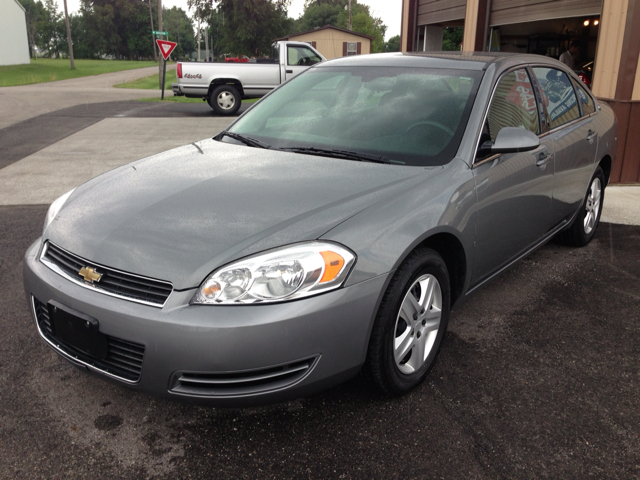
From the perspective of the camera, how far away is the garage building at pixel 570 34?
745cm

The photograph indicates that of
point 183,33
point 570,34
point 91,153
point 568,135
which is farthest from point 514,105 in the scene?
point 183,33

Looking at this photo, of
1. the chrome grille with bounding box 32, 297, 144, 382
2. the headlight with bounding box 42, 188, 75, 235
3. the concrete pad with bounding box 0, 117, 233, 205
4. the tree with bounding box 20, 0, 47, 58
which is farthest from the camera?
the tree with bounding box 20, 0, 47, 58

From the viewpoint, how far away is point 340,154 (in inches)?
125

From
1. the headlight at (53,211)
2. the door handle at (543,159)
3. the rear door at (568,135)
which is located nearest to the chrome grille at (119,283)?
the headlight at (53,211)

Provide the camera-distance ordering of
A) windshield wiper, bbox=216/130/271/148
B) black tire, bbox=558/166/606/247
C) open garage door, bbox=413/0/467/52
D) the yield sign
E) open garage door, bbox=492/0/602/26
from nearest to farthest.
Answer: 1. windshield wiper, bbox=216/130/271/148
2. black tire, bbox=558/166/606/247
3. open garage door, bbox=492/0/602/26
4. open garage door, bbox=413/0/467/52
5. the yield sign

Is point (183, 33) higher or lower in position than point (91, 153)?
Answer: higher

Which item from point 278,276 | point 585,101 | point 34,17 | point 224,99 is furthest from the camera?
point 34,17

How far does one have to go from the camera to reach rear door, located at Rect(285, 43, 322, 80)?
16250 mm

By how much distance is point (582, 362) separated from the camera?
3162 mm

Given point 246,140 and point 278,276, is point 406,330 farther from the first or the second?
point 246,140

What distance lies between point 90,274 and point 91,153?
808cm

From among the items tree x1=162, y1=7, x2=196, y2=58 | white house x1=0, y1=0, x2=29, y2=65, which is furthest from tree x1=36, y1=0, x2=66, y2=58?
white house x1=0, y1=0, x2=29, y2=65

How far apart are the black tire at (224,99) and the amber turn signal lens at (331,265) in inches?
570

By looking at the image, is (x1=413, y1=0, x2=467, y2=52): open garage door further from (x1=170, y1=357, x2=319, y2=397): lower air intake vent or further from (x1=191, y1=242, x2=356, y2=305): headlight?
(x1=170, y1=357, x2=319, y2=397): lower air intake vent
